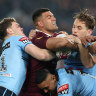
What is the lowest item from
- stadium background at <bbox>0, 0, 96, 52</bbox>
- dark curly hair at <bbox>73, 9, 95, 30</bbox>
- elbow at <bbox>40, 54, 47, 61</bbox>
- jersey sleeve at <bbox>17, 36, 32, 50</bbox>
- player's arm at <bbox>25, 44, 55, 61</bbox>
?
elbow at <bbox>40, 54, 47, 61</bbox>

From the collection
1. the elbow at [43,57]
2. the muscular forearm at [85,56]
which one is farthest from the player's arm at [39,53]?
the muscular forearm at [85,56]

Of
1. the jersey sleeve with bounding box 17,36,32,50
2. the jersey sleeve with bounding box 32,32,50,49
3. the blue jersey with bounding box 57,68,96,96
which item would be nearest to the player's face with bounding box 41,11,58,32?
the jersey sleeve with bounding box 32,32,50,49

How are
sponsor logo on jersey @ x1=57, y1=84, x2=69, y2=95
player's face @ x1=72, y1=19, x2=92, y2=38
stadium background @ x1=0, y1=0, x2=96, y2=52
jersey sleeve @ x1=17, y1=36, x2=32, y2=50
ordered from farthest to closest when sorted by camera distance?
stadium background @ x1=0, y1=0, x2=96, y2=52, player's face @ x1=72, y1=19, x2=92, y2=38, jersey sleeve @ x1=17, y1=36, x2=32, y2=50, sponsor logo on jersey @ x1=57, y1=84, x2=69, y2=95

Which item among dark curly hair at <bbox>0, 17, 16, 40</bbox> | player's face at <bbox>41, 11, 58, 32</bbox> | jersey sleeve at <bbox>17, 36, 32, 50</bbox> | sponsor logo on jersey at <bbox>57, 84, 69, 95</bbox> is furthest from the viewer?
dark curly hair at <bbox>0, 17, 16, 40</bbox>

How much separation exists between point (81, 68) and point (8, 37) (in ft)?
3.95

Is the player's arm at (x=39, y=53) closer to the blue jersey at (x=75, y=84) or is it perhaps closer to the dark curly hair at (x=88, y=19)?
the blue jersey at (x=75, y=84)

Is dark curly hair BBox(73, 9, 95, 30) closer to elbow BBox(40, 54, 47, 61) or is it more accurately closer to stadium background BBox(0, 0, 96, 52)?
elbow BBox(40, 54, 47, 61)

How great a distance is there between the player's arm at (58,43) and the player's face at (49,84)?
0.40m

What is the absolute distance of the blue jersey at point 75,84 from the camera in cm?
249

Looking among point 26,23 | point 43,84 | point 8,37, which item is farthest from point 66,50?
point 26,23

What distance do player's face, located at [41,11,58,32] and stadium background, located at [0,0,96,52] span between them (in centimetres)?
509

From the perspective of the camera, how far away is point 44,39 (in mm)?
2766

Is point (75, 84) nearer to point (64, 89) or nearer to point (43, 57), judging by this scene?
point (64, 89)

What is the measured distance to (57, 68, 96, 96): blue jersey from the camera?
2.49m
